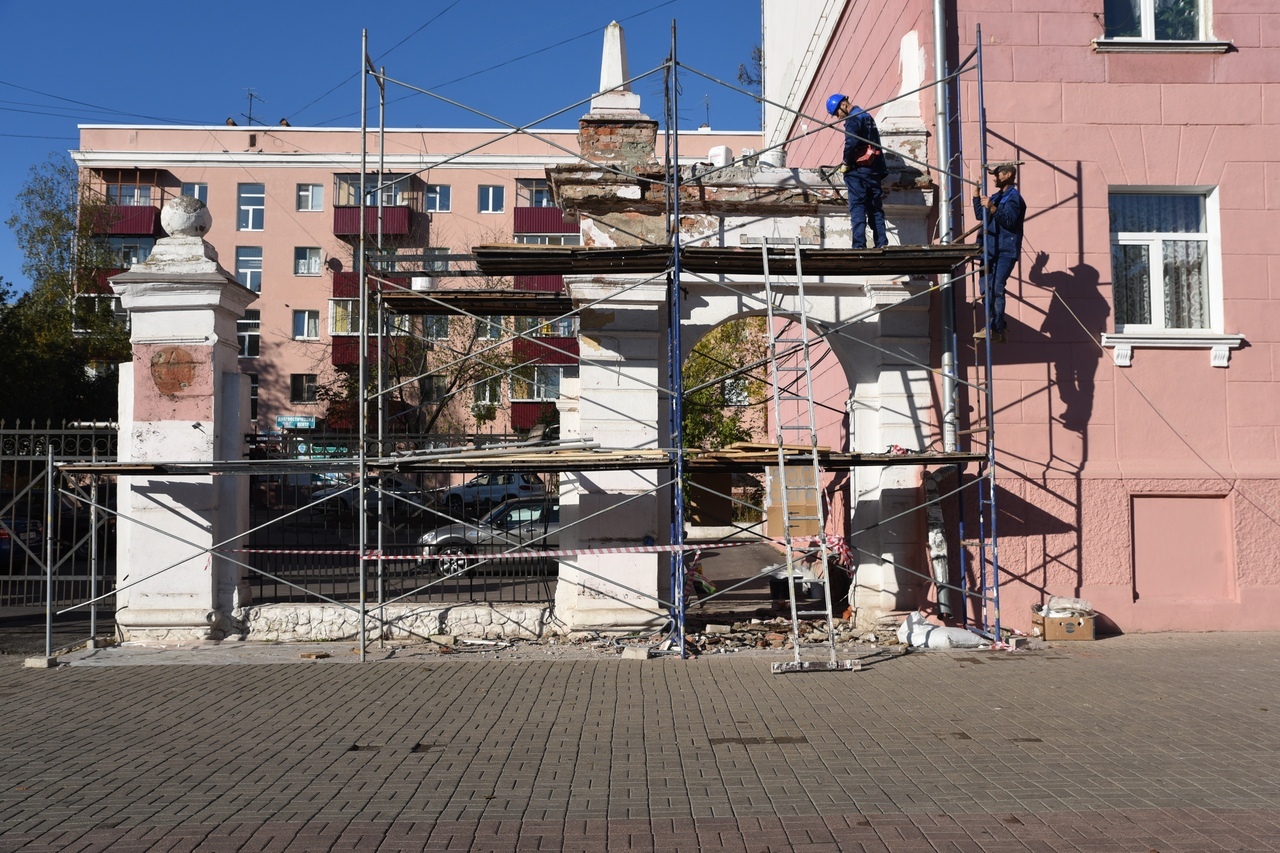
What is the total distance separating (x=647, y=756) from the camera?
20.6 feet

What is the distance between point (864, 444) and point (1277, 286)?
4.63 meters

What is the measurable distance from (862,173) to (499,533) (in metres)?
5.01

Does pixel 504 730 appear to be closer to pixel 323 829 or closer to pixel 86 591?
pixel 323 829

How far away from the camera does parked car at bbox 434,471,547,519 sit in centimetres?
1129

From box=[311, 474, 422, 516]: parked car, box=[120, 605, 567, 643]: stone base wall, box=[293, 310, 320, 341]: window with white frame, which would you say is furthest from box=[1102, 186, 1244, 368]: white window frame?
box=[293, 310, 320, 341]: window with white frame

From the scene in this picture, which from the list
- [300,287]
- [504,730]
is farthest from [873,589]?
[300,287]

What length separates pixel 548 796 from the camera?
5.48 meters

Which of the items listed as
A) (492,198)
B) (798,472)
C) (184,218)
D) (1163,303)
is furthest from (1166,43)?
(492,198)

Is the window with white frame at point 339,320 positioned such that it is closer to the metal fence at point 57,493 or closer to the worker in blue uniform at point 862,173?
the metal fence at point 57,493

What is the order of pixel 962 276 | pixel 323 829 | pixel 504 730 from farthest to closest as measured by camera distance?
pixel 962 276, pixel 504 730, pixel 323 829

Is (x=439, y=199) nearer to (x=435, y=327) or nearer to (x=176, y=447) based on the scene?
(x=435, y=327)

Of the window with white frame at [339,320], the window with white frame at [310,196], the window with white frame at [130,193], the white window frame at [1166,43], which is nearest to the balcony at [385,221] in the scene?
the window with white frame at [310,196]

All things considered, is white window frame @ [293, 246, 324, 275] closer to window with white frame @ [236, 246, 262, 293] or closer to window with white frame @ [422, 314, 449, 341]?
window with white frame @ [236, 246, 262, 293]

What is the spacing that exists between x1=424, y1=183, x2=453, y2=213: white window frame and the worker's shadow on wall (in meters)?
29.4
